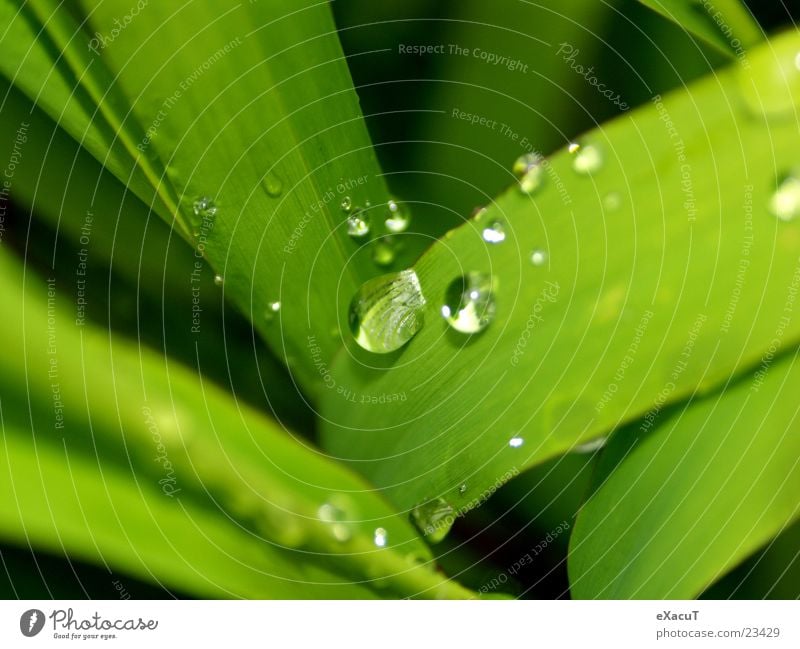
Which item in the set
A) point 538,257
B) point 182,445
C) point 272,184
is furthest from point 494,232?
point 182,445

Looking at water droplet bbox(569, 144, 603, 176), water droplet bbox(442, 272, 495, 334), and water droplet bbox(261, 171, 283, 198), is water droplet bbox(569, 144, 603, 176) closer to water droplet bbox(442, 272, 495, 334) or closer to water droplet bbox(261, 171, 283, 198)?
water droplet bbox(442, 272, 495, 334)

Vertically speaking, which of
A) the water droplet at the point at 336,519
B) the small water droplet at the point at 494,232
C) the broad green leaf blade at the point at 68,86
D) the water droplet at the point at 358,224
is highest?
the broad green leaf blade at the point at 68,86

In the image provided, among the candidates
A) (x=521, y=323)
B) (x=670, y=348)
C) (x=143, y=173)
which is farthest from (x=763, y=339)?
(x=143, y=173)

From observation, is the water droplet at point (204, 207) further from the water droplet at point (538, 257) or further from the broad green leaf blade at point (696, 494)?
the broad green leaf blade at point (696, 494)

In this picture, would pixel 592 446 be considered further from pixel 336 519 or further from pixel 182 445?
pixel 182 445

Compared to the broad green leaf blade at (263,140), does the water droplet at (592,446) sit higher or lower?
lower

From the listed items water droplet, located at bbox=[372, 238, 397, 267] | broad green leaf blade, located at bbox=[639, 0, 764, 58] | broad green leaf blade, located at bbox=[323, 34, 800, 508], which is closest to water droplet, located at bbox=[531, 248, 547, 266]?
broad green leaf blade, located at bbox=[323, 34, 800, 508]

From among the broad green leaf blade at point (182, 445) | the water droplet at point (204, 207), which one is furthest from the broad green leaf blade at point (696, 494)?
the water droplet at point (204, 207)
